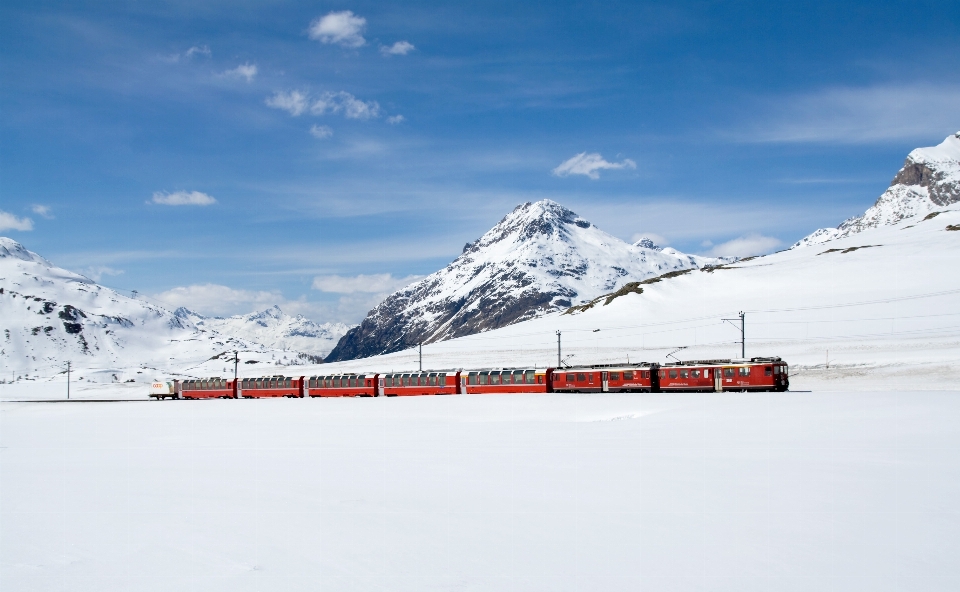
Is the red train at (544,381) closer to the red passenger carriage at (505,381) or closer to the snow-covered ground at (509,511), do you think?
the red passenger carriage at (505,381)

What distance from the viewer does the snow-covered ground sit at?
1170 cm

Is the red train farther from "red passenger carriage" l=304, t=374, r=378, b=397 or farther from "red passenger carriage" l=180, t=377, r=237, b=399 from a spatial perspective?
"red passenger carriage" l=180, t=377, r=237, b=399

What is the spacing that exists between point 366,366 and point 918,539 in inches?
4764

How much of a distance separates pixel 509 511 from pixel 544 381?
4850 centimetres

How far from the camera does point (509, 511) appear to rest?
1584 centimetres

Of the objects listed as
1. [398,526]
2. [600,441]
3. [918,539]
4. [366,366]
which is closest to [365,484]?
[398,526]

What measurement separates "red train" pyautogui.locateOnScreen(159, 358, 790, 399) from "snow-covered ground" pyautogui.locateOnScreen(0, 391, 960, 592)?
22943mm

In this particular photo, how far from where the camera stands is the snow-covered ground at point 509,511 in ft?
38.4

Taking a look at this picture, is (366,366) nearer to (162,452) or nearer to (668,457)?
(162,452)

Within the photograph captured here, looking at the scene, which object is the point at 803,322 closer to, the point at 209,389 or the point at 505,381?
the point at 505,381

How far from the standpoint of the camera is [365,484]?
63.4 feet

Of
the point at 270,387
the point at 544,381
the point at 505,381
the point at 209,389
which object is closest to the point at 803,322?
the point at 544,381

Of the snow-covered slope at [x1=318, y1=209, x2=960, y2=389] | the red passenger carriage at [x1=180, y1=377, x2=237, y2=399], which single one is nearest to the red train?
the red passenger carriage at [x1=180, y1=377, x2=237, y2=399]

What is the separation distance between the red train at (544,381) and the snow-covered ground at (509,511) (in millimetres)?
22943
